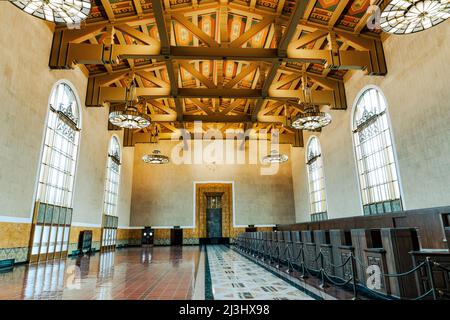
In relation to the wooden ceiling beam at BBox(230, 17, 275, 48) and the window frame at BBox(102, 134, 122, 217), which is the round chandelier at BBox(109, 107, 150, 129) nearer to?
the wooden ceiling beam at BBox(230, 17, 275, 48)

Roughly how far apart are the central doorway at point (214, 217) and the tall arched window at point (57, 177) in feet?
40.4

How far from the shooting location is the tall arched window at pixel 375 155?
10992 mm

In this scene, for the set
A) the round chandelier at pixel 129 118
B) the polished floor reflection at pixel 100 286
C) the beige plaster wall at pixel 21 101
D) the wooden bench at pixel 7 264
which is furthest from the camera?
the round chandelier at pixel 129 118

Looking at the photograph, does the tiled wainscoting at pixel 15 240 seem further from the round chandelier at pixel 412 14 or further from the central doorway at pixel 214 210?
the central doorway at pixel 214 210

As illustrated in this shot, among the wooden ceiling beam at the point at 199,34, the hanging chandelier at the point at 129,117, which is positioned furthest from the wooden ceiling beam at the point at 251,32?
the hanging chandelier at the point at 129,117

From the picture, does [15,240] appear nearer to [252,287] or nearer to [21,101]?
[21,101]

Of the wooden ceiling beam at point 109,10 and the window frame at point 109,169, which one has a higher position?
the wooden ceiling beam at point 109,10

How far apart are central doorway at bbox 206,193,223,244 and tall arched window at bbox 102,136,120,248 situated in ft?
24.8

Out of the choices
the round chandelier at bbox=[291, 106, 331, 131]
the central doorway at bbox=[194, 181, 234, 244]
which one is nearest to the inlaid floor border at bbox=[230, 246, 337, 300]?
the round chandelier at bbox=[291, 106, 331, 131]

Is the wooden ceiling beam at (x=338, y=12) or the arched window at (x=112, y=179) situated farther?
the arched window at (x=112, y=179)

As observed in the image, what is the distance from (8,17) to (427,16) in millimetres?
11185

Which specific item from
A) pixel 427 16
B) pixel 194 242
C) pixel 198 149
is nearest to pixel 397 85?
pixel 427 16

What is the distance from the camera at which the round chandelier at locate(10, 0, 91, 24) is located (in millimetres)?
6055
